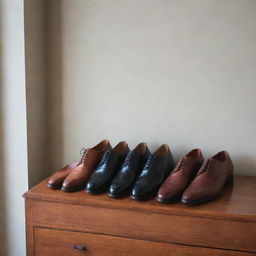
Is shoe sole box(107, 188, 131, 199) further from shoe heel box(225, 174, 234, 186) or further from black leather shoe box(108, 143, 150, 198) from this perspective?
shoe heel box(225, 174, 234, 186)

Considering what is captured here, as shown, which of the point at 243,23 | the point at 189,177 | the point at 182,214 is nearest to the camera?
the point at 182,214

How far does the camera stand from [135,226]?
1227mm

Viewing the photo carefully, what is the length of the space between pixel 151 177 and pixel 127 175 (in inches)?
3.7

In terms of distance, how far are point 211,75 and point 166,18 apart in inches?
13.3

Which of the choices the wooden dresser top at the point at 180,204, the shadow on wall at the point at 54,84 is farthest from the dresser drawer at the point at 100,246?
the shadow on wall at the point at 54,84

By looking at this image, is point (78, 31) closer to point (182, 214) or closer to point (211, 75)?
point (211, 75)

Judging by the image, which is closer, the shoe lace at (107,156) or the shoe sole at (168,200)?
the shoe sole at (168,200)

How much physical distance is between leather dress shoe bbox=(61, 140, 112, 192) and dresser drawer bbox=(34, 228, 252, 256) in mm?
180

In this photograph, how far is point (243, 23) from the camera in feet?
4.79

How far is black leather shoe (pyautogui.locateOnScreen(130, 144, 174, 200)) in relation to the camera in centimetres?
122

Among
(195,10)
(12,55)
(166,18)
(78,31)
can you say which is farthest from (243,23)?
(12,55)

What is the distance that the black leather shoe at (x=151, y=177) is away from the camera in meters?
Result: 1.22

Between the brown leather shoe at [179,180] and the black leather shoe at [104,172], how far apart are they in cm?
22

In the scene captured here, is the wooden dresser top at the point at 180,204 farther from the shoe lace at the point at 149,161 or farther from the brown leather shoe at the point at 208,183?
the shoe lace at the point at 149,161
